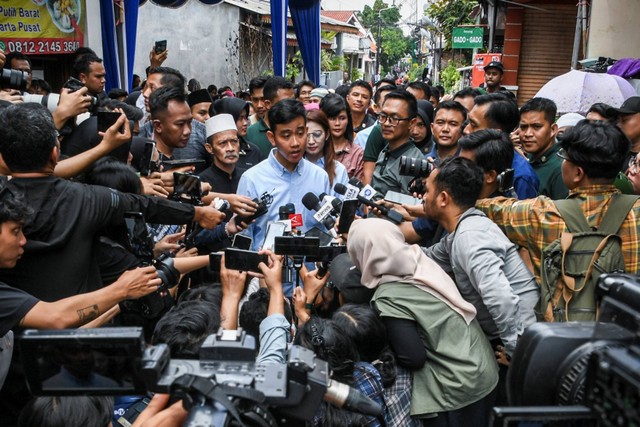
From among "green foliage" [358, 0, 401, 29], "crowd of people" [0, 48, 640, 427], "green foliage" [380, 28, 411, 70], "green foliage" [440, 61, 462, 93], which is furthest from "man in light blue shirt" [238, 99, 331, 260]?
"green foliage" [358, 0, 401, 29]

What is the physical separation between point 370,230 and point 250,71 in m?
15.4

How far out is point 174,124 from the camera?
388cm

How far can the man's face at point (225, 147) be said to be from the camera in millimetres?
3916

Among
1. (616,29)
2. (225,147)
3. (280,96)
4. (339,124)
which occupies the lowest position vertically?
(225,147)

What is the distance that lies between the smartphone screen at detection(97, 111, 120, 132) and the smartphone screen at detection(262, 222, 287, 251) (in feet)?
3.19

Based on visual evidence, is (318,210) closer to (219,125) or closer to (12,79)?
(219,125)

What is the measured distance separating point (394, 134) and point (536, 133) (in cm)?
103

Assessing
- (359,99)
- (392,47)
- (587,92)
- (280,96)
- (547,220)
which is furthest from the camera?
(392,47)

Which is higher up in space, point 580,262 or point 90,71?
point 90,71

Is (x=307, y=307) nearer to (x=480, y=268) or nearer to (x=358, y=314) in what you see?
(x=358, y=314)

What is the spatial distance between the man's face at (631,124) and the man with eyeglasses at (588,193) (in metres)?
1.60

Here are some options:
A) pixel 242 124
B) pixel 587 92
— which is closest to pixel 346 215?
pixel 242 124

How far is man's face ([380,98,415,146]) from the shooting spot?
4.39 m

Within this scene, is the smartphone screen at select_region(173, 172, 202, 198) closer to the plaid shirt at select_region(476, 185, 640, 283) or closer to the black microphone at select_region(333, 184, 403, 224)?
the black microphone at select_region(333, 184, 403, 224)
